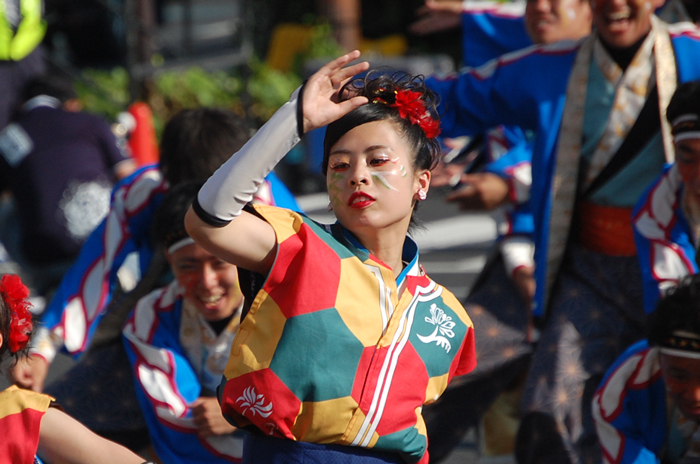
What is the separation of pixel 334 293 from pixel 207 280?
33.2 inches

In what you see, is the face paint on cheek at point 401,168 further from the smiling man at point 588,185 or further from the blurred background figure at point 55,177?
the blurred background figure at point 55,177

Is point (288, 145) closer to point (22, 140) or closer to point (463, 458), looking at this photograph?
point (463, 458)

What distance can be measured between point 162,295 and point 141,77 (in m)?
7.82

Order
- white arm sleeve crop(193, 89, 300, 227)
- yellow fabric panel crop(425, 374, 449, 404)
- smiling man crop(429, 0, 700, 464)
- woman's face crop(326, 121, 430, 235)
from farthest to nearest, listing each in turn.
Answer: smiling man crop(429, 0, 700, 464) < yellow fabric panel crop(425, 374, 449, 404) < woman's face crop(326, 121, 430, 235) < white arm sleeve crop(193, 89, 300, 227)

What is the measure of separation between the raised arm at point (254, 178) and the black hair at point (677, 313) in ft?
3.95

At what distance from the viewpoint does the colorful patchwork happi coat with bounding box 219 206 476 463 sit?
2092 millimetres

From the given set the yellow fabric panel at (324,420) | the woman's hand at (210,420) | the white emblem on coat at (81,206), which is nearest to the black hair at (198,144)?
the woman's hand at (210,420)

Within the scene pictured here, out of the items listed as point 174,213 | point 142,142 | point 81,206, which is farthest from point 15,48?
point 174,213

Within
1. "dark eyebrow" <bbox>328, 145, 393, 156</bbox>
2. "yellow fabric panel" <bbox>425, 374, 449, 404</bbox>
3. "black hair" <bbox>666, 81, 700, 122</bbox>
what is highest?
"dark eyebrow" <bbox>328, 145, 393, 156</bbox>

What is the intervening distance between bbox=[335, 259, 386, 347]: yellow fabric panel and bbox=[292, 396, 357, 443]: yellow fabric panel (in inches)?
5.4

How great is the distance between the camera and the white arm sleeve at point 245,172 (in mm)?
1963

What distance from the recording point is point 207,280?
2.88 metres

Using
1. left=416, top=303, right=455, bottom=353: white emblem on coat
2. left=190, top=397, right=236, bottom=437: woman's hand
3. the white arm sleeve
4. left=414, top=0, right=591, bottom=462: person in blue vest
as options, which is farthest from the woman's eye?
left=414, top=0, right=591, bottom=462: person in blue vest

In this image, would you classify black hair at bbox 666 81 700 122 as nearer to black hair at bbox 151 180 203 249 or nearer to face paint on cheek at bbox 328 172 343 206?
face paint on cheek at bbox 328 172 343 206
